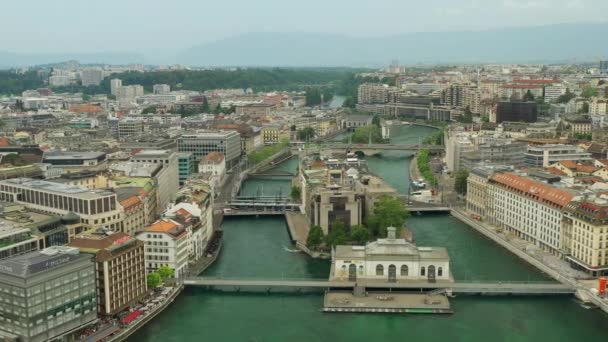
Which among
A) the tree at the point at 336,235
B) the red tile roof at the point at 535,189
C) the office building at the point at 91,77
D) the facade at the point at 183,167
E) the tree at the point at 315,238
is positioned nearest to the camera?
the red tile roof at the point at 535,189

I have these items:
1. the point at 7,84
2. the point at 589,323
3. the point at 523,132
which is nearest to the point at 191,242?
the point at 589,323

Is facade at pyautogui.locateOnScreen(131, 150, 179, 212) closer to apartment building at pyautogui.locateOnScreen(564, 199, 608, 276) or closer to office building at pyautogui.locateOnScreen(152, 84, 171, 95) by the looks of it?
apartment building at pyautogui.locateOnScreen(564, 199, 608, 276)

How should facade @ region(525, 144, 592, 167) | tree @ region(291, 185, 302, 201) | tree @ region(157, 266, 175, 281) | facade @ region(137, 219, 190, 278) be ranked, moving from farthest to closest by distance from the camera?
facade @ region(525, 144, 592, 167) < tree @ region(291, 185, 302, 201) < facade @ region(137, 219, 190, 278) < tree @ region(157, 266, 175, 281)

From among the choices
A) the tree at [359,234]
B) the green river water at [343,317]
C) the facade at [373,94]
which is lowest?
the green river water at [343,317]

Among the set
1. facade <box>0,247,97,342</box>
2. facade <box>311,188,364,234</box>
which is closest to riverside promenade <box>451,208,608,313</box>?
facade <box>311,188,364,234</box>

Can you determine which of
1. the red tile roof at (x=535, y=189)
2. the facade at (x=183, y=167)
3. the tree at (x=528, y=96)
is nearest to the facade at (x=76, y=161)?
the facade at (x=183, y=167)

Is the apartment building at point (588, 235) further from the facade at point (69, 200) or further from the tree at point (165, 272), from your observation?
the facade at point (69, 200)

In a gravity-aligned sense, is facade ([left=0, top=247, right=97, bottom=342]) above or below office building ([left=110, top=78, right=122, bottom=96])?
below
